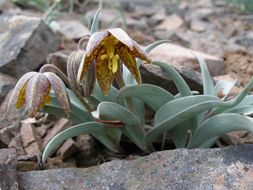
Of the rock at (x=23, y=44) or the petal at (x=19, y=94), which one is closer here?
the petal at (x=19, y=94)


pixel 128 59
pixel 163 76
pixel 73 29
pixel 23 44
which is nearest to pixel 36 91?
Result: pixel 128 59

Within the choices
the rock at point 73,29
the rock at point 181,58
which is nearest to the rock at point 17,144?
the rock at point 181,58

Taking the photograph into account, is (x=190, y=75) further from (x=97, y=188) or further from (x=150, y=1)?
(x=150, y=1)

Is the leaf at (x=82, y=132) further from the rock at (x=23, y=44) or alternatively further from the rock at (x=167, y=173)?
the rock at (x=23, y=44)

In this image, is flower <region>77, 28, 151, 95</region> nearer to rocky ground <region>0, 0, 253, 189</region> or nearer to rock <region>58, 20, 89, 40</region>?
rocky ground <region>0, 0, 253, 189</region>

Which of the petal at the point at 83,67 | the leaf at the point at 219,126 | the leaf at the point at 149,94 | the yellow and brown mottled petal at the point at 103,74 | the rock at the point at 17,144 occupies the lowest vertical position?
the rock at the point at 17,144

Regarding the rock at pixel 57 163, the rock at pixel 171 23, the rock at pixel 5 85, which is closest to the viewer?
the rock at pixel 57 163

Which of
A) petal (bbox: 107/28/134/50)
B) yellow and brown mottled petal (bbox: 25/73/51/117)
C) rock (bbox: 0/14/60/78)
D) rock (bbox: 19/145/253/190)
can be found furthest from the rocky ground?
petal (bbox: 107/28/134/50)
